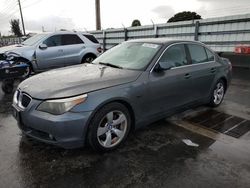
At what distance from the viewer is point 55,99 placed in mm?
3076

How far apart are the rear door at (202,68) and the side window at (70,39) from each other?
19.2ft

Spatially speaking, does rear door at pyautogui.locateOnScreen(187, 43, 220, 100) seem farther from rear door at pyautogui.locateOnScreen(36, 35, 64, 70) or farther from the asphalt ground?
rear door at pyautogui.locateOnScreen(36, 35, 64, 70)

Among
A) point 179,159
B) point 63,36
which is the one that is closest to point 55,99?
point 179,159

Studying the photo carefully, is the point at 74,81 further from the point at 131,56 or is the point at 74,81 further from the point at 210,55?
the point at 210,55

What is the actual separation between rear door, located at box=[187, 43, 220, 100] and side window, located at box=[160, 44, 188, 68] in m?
0.24

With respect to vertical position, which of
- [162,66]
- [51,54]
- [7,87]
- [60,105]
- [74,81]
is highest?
[162,66]

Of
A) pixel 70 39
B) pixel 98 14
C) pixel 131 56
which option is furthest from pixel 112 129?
pixel 98 14

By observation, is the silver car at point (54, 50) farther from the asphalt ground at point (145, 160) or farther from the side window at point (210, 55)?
the side window at point (210, 55)

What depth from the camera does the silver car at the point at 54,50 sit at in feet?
27.9

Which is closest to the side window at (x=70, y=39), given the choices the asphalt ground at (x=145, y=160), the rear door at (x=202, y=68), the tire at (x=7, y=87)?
the tire at (x=7, y=87)

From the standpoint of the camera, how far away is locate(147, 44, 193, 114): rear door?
3947mm

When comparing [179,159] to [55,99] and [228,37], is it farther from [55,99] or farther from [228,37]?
[228,37]

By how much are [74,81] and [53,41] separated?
6.30m

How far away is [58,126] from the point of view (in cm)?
300
